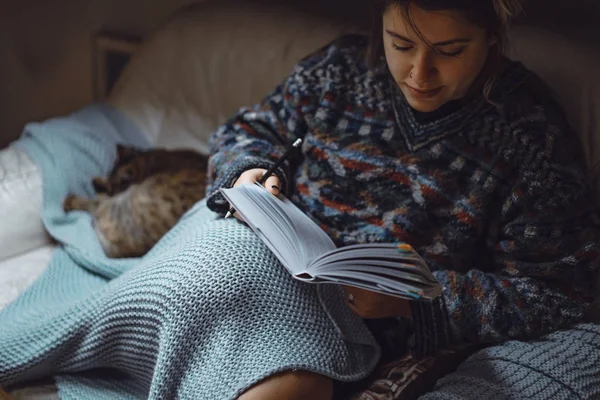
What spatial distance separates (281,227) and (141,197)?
0.56m

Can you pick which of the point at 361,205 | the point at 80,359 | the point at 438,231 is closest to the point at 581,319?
the point at 438,231

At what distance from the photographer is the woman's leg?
0.94 meters

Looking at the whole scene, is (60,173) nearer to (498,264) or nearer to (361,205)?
(361,205)

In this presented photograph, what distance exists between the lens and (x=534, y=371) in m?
0.99

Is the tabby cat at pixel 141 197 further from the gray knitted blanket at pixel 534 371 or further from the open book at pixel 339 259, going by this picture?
the gray knitted blanket at pixel 534 371

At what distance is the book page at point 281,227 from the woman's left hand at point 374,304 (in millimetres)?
88

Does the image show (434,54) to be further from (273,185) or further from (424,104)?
(273,185)

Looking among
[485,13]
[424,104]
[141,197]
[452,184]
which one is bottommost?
[141,197]

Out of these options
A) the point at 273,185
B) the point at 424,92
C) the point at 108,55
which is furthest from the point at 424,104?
the point at 108,55

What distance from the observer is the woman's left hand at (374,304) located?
106 centimetres

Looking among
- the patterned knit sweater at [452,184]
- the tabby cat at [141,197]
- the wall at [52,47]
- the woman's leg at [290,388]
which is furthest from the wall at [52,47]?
the woman's leg at [290,388]

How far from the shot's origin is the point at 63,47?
211cm

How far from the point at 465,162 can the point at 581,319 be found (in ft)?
0.98

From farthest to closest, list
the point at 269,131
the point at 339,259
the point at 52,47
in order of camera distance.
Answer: the point at 52,47, the point at 269,131, the point at 339,259
